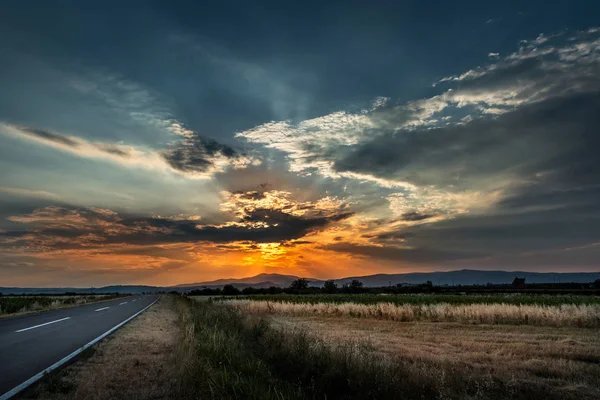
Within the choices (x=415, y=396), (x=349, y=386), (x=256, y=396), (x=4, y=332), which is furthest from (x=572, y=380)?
(x=4, y=332)

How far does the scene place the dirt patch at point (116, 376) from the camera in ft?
23.9

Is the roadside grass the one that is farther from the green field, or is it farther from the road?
the green field

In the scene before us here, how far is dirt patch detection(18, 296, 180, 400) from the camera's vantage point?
287 inches

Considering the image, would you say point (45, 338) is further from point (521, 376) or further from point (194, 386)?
point (521, 376)

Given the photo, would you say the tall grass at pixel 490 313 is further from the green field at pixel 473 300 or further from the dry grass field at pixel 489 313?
the green field at pixel 473 300

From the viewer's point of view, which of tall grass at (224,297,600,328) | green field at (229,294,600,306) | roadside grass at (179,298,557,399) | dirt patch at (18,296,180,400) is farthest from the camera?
green field at (229,294,600,306)

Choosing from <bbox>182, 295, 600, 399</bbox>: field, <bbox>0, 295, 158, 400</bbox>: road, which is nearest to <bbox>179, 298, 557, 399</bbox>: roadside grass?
<bbox>182, 295, 600, 399</bbox>: field

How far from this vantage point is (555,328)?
72.5 feet

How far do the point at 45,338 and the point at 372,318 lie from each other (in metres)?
20.7

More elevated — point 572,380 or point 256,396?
point 256,396

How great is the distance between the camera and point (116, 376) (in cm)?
877

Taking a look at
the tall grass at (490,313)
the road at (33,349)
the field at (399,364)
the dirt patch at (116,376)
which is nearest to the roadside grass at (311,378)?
the field at (399,364)

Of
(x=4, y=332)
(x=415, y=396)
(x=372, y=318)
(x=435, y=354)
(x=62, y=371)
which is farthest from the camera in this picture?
(x=372, y=318)

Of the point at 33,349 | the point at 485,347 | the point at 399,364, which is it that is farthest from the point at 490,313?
the point at 33,349
